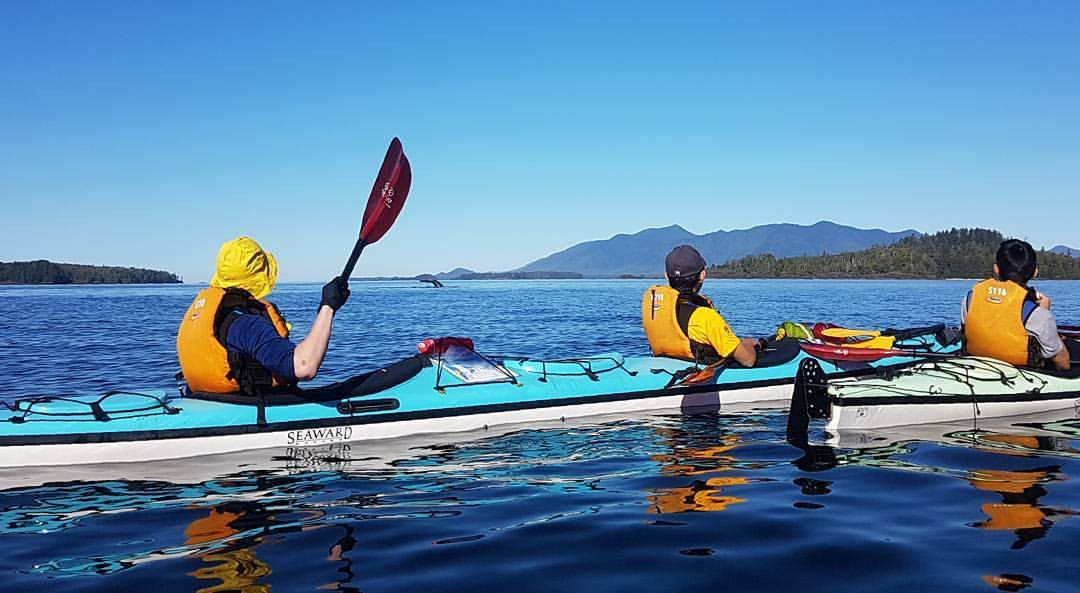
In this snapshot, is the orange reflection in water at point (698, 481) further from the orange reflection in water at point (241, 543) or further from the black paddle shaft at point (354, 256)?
the black paddle shaft at point (354, 256)

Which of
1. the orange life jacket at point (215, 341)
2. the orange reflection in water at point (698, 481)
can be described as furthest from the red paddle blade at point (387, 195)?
the orange reflection in water at point (698, 481)

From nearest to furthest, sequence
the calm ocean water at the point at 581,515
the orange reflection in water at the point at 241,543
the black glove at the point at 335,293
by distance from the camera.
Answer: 1. the orange reflection in water at the point at 241,543
2. the calm ocean water at the point at 581,515
3. the black glove at the point at 335,293

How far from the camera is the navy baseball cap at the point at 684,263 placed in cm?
898

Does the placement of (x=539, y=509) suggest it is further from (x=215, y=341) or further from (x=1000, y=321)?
(x=1000, y=321)

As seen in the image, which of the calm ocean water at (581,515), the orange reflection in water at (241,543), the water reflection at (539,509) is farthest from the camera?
the water reflection at (539,509)

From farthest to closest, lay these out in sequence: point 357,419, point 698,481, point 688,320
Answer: point 688,320 → point 357,419 → point 698,481

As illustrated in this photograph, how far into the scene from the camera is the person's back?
8.75 meters

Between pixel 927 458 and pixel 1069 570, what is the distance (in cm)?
288

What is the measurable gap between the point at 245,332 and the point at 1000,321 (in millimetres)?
8081

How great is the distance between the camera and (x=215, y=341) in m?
6.84

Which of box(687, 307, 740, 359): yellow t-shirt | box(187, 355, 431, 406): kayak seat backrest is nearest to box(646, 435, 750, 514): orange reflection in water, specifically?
box(687, 307, 740, 359): yellow t-shirt

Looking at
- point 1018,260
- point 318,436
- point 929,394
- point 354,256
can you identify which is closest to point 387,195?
point 354,256

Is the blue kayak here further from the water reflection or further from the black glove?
the black glove

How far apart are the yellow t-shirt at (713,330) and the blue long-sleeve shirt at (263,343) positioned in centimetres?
472
